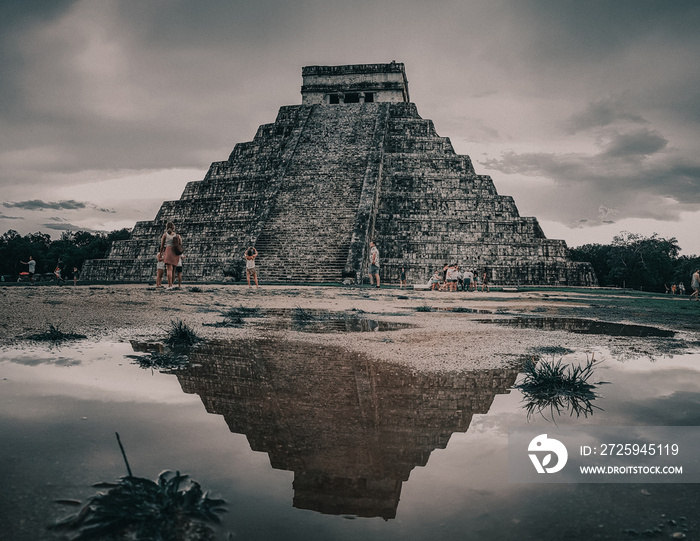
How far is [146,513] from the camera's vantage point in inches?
55.0

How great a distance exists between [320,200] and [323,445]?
21.0 metres

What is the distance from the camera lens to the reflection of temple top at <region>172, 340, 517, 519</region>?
1685 mm

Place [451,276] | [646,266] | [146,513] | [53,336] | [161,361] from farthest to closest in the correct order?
[646,266] < [451,276] < [53,336] < [161,361] < [146,513]

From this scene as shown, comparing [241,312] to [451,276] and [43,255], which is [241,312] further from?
[43,255]

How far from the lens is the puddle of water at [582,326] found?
546 cm

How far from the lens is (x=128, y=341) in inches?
164

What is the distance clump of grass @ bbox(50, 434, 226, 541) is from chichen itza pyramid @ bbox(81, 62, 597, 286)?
15.7 metres

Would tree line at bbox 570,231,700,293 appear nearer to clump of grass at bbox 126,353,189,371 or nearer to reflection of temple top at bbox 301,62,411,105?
reflection of temple top at bbox 301,62,411,105

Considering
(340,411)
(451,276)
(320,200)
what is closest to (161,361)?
(340,411)

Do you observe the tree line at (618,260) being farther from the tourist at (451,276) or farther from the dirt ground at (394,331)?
the dirt ground at (394,331)

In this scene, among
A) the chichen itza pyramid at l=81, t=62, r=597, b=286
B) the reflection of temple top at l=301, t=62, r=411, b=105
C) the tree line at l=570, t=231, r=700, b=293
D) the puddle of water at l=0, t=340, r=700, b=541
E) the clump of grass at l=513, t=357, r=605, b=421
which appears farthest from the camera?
the tree line at l=570, t=231, r=700, b=293

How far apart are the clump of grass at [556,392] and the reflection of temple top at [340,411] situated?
0.52 feet

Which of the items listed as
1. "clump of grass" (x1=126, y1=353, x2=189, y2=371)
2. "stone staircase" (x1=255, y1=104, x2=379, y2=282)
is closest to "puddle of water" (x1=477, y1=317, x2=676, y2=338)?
"clump of grass" (x1=126, y1=353, x2=189, y2=371)

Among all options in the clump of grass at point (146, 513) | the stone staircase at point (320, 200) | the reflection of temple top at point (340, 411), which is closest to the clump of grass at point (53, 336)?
the reflection of temple top at point (340, 411)
